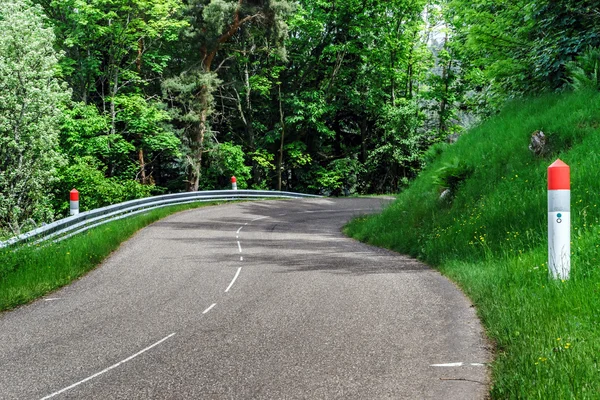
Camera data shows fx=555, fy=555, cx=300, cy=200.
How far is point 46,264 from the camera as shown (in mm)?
10609

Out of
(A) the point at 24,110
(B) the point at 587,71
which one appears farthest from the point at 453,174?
(A) the point at 24,110

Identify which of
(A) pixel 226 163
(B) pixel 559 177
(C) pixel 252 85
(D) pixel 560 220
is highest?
(C) pixel 252 85

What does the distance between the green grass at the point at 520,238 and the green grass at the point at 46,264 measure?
7.11 m

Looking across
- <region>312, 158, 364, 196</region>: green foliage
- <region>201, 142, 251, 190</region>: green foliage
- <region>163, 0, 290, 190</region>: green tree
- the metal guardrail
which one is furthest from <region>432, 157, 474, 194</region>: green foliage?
<region>312, 158, 364, 196</region>: green foliage

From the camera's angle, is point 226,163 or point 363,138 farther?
point 363,138

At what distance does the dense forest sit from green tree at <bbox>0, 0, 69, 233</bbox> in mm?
79

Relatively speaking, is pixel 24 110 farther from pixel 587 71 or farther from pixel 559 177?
pixel 559 177

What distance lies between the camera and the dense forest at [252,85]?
17062 millimetres

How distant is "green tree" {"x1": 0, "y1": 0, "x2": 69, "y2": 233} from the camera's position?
1014 inches

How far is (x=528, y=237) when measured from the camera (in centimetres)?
863

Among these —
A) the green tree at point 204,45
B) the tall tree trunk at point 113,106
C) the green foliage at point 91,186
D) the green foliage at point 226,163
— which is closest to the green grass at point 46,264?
the green foliage at point 91,186

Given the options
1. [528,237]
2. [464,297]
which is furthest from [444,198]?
[464,297]

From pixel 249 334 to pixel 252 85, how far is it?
119ft

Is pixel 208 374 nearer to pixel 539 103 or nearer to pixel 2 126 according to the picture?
pixel 539 103
